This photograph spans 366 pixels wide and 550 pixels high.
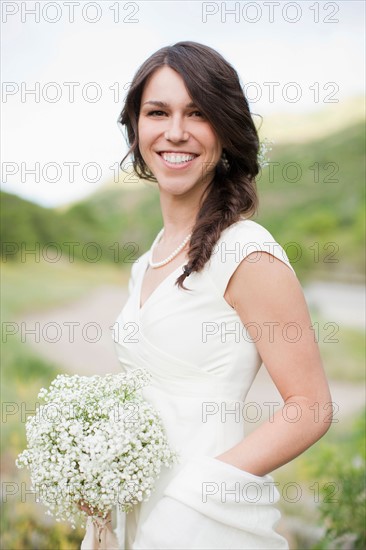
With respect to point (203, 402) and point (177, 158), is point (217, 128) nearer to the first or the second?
point (177, 158)

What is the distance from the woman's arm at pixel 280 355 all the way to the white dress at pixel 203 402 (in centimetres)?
4

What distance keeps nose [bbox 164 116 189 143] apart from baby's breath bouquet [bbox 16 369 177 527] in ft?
2.26

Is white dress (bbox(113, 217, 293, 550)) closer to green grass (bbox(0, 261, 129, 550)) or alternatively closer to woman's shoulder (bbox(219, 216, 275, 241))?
woman's shoulder (bbox(219, 216, 275, 241))

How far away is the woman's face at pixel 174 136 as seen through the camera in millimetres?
2066

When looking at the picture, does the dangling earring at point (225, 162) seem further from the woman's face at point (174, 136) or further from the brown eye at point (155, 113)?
the brown eye at point (155, 113)

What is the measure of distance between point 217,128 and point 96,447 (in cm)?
98

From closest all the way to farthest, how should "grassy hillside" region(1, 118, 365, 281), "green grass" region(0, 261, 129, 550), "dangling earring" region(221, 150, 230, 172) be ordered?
1. "dangling earring" region(221, 150, 230, 172)
2. "green grass" region(0, 261, 129, 550)
3. "grassy hillside" region(1, 118, 365, 281)

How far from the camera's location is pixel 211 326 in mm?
1979

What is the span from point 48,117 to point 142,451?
13.2 feet

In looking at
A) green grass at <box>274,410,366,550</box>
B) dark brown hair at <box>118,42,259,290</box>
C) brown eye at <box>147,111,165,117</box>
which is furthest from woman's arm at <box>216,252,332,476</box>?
green grass at <box>274,410,366,550</box>

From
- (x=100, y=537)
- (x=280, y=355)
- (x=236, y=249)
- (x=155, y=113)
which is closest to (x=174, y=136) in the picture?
(x=155, y=113)

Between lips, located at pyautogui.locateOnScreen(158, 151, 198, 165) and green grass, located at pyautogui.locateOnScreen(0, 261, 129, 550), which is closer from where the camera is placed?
lips, located at pyautogui.locateOnScreen(158, 151, 198, 165)

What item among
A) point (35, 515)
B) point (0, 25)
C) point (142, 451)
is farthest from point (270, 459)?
point (0, 25)

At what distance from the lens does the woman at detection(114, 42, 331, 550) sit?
187 centimetres
